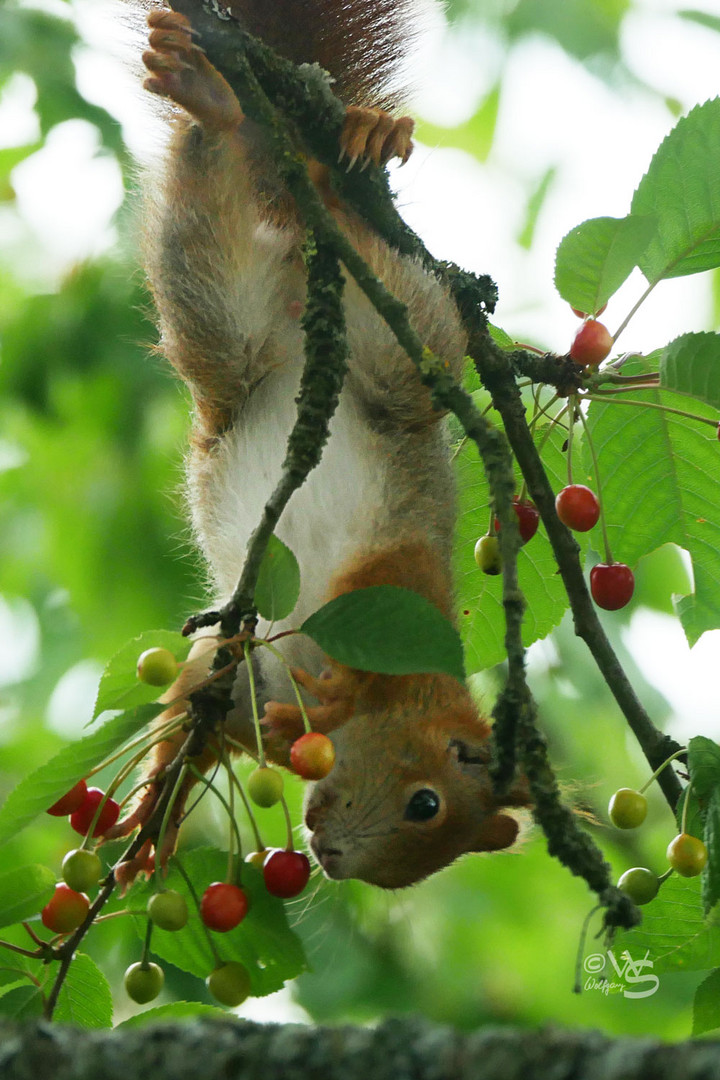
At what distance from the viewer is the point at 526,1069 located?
2.26ft

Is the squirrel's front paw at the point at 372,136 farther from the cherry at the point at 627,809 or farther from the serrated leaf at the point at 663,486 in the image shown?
the cherry at the point at 627,809

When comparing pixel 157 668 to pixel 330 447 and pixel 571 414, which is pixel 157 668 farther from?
pixel 330 447

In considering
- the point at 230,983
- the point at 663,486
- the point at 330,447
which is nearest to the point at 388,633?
the point at 230,983

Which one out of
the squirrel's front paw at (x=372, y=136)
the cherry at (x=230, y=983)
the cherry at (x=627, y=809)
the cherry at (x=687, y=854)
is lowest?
the cherry at (x=230, y=983)

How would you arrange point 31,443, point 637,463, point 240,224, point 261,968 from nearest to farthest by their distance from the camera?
point 261,968 → point 637,463 → point 240,224 → point 31,443

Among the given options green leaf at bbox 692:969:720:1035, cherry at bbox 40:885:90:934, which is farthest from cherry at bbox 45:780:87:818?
green leaf at bbox 692:969:720:1035

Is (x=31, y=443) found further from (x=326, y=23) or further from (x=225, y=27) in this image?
(x=225, y=27)

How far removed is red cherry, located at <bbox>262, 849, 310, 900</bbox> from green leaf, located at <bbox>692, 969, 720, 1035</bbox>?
576mm

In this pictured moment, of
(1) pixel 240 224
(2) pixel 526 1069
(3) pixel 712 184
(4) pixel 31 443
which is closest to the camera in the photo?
(2) pixel 526 1069

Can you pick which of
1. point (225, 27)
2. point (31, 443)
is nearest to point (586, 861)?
point (225, 27)

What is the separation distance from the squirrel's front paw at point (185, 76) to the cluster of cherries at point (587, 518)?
2.65 ft

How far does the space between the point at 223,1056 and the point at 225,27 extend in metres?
1.71

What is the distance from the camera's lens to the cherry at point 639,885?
5.03ft

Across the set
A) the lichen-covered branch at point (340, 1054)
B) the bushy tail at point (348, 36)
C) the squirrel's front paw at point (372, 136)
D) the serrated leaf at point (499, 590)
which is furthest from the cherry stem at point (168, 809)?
the bushy tail at point (348, 36)
